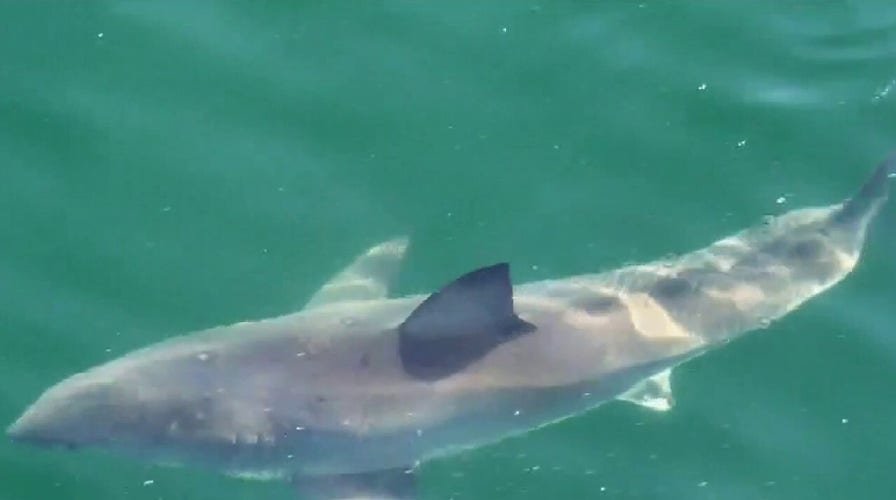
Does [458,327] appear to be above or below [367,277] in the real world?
below

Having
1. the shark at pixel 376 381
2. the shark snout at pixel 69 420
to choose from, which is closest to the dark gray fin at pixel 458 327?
the shark at pixel 376 381

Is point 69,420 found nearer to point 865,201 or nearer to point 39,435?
point 39,435

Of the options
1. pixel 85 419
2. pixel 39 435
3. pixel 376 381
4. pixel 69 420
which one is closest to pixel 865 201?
pixel 376 381

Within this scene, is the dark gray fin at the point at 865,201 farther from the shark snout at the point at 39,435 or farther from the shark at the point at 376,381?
the shark snout at the point at 39,435

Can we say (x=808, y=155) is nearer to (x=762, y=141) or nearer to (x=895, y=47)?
(x=762, y=141)

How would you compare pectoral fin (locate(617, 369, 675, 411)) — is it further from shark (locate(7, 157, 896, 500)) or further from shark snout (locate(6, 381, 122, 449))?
shark snout (locate(6, 381, 122, 449))

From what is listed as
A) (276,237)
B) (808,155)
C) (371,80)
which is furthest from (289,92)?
(808,155)

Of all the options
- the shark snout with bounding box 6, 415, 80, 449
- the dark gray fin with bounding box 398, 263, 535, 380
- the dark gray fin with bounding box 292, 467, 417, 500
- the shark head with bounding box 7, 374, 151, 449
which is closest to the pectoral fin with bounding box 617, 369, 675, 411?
the dark gray fin with bounding box 398, 263, 535, 380
